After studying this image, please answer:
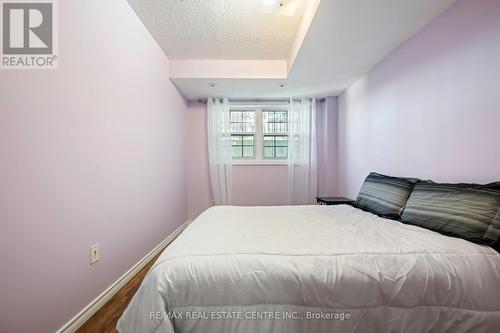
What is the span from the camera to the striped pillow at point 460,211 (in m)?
1.11

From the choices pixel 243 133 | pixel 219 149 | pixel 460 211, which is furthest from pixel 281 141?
pixel 460 211

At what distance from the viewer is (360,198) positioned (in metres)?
2.12

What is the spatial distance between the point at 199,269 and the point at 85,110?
4.23 ft

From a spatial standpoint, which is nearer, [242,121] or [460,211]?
[460,211]

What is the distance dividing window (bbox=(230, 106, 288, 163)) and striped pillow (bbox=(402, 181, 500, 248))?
99.8 inches

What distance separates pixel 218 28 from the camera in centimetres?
226

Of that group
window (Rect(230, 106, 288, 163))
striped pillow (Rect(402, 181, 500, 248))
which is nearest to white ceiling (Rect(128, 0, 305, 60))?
window (Rect(230, 106, 288, 163))

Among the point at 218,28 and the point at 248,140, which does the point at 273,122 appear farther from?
the point at 218,28

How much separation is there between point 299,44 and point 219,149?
81.3 inches

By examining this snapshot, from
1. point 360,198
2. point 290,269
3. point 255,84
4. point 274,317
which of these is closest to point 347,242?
point 290,269

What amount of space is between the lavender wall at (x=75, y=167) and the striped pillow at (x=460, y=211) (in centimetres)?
222

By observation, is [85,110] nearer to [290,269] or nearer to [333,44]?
[290,269]

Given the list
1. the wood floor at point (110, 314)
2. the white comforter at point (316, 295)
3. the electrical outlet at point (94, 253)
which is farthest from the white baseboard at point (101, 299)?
the white comforter at point (316, 295)

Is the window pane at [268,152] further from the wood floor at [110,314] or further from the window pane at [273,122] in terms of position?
the wood floor at [110,314]
